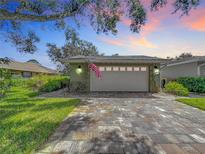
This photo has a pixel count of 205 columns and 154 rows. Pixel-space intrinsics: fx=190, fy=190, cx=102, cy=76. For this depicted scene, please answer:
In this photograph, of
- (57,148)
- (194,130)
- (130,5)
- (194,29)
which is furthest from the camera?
(194,29)

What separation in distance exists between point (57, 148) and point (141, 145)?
193cm

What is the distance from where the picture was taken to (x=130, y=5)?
6105 millimetres

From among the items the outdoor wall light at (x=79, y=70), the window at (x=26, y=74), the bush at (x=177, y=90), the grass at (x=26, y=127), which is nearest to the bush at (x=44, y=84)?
the outdoor wall light at (x=79, y=70)

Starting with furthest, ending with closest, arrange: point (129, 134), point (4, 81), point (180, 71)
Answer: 1. point (180, 71)
2. point (129, 134)
3. point (4, 81)

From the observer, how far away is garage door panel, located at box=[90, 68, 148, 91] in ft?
52.9

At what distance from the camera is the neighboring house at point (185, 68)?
55.9 ft

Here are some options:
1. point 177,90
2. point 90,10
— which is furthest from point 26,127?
point 177,90

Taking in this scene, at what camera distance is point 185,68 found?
19438mm

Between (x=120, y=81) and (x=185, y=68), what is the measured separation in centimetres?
777

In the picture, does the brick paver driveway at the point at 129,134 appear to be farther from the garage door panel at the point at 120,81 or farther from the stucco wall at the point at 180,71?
the stucco wall at the point at 180,71

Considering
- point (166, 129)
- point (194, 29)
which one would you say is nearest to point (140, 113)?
point (166, 129)

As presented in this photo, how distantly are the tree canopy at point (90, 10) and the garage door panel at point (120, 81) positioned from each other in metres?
8.82

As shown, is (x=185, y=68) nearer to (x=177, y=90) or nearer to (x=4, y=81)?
(x=177, y=90)

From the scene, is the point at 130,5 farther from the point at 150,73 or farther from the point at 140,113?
the point at 150,73
